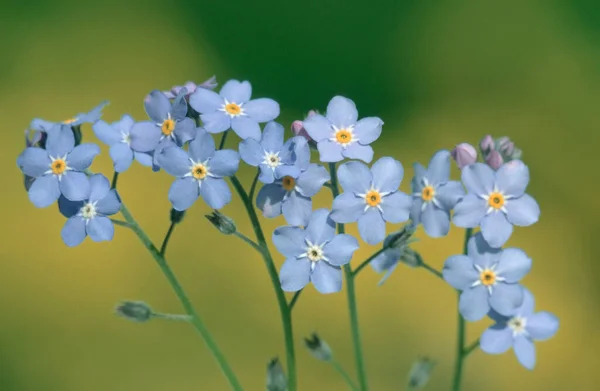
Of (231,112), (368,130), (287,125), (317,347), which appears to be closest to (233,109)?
(231,112)

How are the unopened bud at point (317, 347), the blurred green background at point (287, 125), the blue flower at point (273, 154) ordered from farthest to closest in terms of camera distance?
1. the blurred green background at point (287, 125)
2. the unopened bud at point (317, 347)
3. the blue flower at point (273, 154)

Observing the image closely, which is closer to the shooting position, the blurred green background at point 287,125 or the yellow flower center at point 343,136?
the yellow flower center at point 343,136

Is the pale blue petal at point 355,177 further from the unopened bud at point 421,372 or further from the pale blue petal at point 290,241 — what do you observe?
the unopened bud at point 421,372

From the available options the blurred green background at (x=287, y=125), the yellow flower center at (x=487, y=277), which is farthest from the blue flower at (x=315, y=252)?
the blurred green background at (x=287, y=125)

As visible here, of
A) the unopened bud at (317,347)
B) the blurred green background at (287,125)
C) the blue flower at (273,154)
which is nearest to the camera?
the blue flower at (273,154)

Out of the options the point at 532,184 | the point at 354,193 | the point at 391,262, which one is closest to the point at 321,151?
Result: the point at 354,193

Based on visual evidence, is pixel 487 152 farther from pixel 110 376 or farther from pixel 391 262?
pixel 110 376

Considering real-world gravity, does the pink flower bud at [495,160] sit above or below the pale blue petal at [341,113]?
below

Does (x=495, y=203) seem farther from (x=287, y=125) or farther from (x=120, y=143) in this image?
(x=287, y=125)
